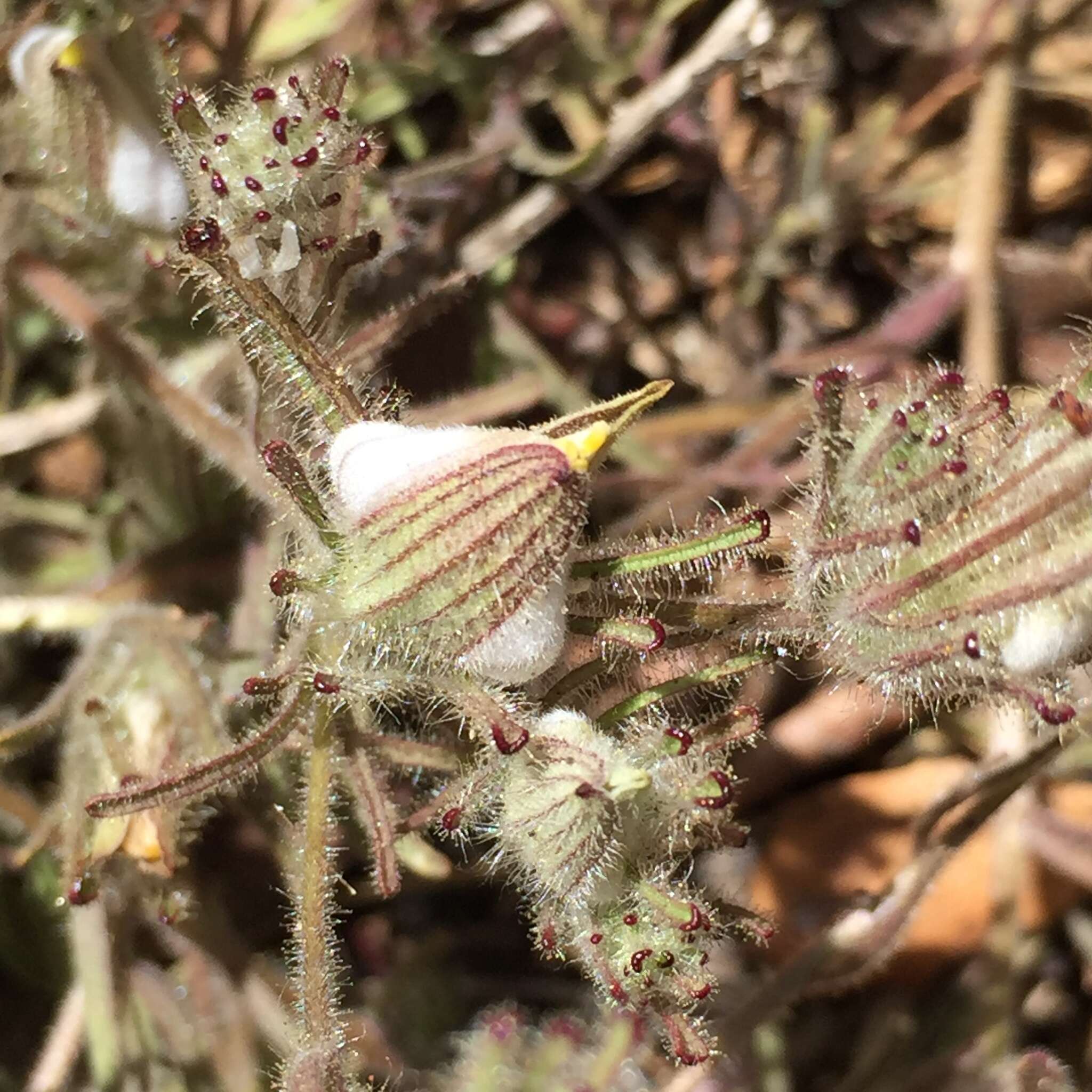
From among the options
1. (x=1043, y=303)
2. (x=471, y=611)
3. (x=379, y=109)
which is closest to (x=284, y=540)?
(x=471, y=611)

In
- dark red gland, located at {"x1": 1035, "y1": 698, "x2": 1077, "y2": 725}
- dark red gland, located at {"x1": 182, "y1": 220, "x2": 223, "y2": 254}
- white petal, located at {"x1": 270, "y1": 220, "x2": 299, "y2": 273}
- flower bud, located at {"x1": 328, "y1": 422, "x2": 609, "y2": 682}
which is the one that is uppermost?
dark red gland, located at {"x1": 182, "y1": 220, "x2": 223, "y2": 254}

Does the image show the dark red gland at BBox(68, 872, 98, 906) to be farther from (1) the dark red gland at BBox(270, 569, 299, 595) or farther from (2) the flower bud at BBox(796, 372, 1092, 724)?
(2) the flower bud at BBox(796, 372, 1092, 724)

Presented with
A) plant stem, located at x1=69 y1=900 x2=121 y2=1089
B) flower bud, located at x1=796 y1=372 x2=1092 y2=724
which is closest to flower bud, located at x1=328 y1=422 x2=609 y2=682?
flower bud, located at x1=796 y1=372 x2=1092 y2=724

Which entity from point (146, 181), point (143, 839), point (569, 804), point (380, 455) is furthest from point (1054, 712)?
point (146, 181)

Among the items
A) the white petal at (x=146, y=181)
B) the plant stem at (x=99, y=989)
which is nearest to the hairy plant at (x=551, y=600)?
the white petal at (x=146, y=181)

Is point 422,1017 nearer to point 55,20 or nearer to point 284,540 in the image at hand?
point 284,540

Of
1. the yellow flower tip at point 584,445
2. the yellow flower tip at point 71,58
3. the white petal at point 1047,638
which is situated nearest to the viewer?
the yellow flower tip at point 584,445

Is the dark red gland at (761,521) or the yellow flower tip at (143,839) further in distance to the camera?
the yellow flower tip at (143,839)

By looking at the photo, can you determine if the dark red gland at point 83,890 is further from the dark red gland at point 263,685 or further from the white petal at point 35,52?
the white petal at point 35,52
